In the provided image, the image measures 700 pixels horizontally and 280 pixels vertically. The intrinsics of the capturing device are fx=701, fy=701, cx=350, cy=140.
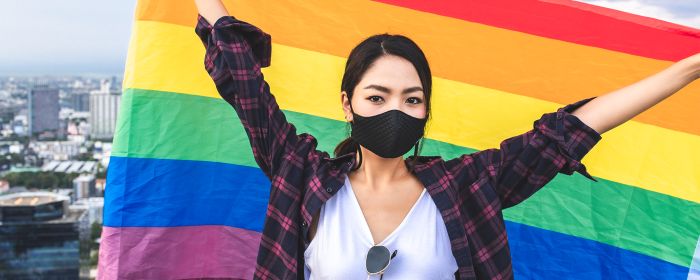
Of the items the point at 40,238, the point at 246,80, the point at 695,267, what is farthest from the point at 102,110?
the point at 246,80

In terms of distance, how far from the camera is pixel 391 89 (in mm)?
1488

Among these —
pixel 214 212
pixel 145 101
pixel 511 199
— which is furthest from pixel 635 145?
pixel 145 101

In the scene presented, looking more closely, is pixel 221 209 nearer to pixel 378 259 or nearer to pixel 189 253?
pixel 189 253

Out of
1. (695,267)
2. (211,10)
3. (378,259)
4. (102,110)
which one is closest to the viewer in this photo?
(378,259)

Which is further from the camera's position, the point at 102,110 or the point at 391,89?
the point at 102,110

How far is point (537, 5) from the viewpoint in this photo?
7.52 ft

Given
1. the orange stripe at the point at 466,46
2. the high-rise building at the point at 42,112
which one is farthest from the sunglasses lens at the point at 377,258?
the high-rise building at the point at 42,112

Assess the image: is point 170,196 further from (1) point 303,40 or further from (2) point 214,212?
(1) point 303,40

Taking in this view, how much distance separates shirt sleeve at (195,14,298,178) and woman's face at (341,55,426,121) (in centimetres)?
20

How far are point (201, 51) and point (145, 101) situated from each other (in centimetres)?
24

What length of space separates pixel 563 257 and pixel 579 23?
756 millimetres

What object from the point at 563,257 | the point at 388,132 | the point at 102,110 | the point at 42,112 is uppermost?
the point at 388,132

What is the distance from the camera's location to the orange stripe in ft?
7.34

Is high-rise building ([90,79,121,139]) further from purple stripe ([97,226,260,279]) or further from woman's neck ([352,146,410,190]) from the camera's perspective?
woman's neck ([352,146,410,190])
